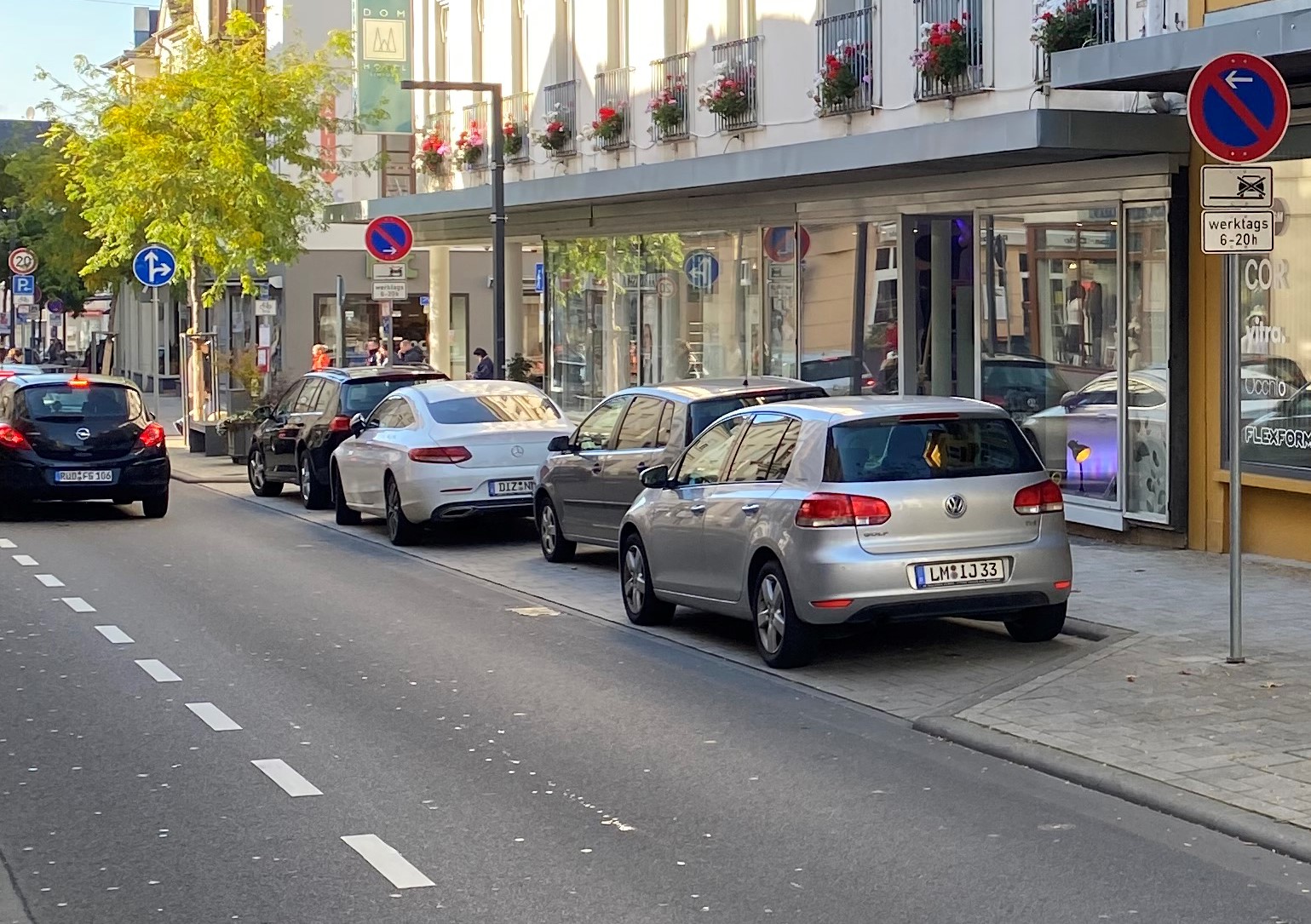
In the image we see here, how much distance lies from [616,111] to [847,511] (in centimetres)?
1689

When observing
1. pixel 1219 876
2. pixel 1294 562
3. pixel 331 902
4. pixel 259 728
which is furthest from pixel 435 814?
pixel 1294 562

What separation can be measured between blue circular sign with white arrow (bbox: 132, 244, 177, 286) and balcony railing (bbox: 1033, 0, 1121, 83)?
55.9 ft

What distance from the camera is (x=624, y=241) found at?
27.9 meters

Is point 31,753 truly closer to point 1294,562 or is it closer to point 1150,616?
point 1150,616

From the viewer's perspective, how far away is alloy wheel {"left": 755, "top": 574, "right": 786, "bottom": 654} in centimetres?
1101

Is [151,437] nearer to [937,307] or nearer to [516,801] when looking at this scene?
[937,307]

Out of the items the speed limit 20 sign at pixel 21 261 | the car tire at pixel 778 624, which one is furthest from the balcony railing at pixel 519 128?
the speed limit 20 sign at pixel 21 261

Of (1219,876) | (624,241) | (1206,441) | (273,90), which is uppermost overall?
(273,90)

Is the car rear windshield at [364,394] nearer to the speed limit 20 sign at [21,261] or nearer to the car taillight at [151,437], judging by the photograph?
the car taillight at [151,437]

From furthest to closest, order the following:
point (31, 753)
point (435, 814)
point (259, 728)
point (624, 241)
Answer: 1. point (624, 241)
2. point (259, 728)
3. point (31, 753)
4. point (435, 814)

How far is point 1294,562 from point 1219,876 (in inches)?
335

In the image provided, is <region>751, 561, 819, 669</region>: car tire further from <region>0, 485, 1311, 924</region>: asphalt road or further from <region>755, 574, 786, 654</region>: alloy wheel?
<region>0, 485, 1311, 924</region>: asphalt road

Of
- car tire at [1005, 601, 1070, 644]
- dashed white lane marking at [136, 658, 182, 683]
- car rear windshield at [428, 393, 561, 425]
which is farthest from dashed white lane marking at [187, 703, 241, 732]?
car rear windshield at [428, 393, 561, 425]

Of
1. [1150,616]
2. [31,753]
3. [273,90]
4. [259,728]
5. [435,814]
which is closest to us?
[435,814]
